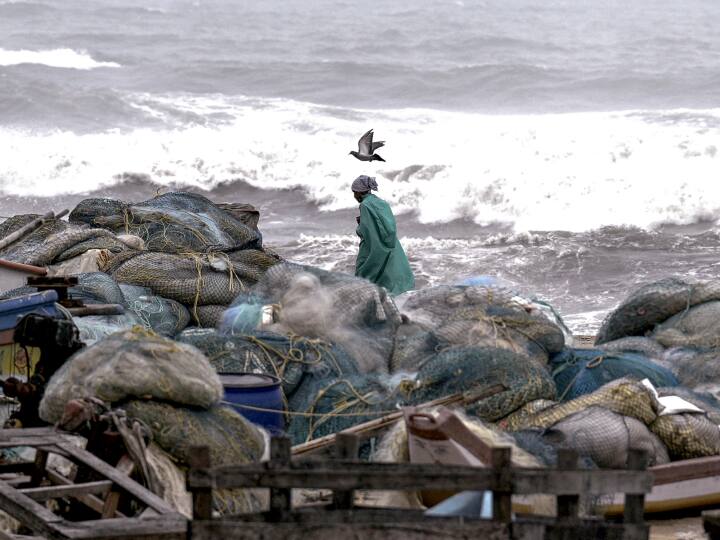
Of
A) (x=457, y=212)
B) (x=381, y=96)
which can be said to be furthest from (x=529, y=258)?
(x=381, y=96)

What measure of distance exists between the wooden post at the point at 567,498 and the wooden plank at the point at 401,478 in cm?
5

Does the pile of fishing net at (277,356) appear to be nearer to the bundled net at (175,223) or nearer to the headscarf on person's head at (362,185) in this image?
the bundled net at (175,223)

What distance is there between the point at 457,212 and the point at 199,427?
16.3 meters

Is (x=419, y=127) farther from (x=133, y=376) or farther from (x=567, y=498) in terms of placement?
(x=567, y=498)

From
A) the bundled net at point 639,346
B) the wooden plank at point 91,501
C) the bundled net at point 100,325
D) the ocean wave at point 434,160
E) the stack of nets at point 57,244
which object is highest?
the stack of nets at point 57,244

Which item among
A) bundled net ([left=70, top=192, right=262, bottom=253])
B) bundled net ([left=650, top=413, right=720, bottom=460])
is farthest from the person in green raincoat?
bundled net ([left=650, top=413, right=720, bottom=460])

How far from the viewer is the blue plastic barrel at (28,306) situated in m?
7.19

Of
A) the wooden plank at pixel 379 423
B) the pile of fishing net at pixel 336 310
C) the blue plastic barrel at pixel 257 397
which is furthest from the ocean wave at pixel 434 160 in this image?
the blue plastic barrel at pixel 257 397

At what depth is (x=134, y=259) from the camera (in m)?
9.70

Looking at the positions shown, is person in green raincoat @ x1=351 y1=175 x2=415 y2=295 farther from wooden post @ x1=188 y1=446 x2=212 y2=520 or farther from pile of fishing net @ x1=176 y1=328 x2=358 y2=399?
wooden post @ x1=188 y1=446 x2=212 y2=520

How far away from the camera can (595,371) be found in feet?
26.5

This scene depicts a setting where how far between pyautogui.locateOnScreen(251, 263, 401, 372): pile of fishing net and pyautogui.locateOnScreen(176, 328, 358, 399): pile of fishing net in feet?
0.89

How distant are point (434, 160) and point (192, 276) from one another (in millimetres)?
16147

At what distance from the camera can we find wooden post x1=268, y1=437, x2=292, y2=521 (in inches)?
181
